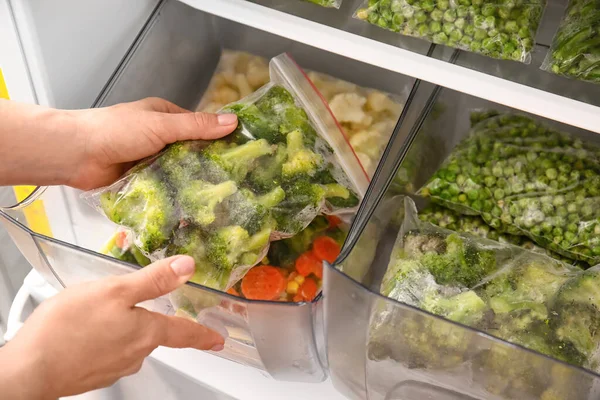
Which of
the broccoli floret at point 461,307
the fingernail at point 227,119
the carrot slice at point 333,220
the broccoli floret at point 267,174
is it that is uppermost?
the fingernail at point 227,119

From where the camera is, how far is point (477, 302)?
112cm

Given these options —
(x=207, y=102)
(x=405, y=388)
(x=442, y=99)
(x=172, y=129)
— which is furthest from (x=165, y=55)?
(x=405, y=388)

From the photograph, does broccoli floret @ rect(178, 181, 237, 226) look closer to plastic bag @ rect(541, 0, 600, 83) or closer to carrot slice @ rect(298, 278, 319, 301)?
carrot slice @ rect(298, 278, 319, 301)

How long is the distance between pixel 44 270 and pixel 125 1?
22.3 inches

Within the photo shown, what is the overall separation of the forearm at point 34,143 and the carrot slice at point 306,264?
1.54ft

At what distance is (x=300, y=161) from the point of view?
1166 mm

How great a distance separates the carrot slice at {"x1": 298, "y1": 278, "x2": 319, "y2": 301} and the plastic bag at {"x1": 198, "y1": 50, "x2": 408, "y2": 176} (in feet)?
0.92

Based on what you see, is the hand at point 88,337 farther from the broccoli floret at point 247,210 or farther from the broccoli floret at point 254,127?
the broccoli floret at point 254,127

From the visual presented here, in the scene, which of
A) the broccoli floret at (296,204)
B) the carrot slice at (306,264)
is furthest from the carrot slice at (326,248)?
the broccoli floret at (296,204)

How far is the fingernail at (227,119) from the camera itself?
1166 mm

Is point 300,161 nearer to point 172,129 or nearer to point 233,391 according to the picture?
point 172,129

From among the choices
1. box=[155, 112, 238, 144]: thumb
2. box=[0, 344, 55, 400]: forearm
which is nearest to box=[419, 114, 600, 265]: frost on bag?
box=[155, 112, 238, 144]: thumb

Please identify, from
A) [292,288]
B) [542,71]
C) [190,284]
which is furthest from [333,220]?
[542,71]

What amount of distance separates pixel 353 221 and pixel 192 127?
1.13 ft
